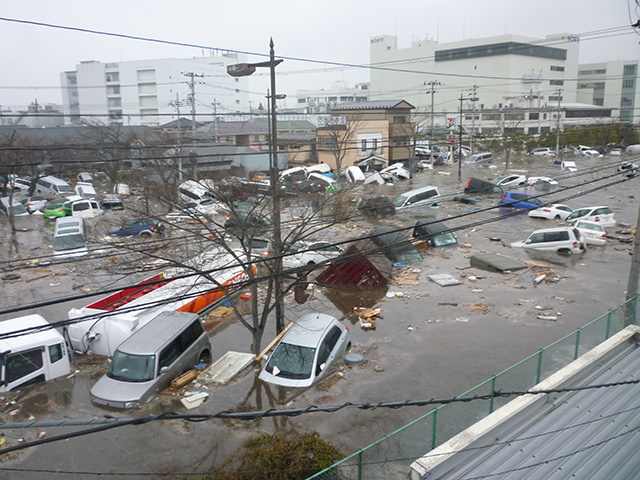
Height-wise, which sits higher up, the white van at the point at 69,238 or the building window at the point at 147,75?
the building window at the point at 147,75

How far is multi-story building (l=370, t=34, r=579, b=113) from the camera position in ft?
266

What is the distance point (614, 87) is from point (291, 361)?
102 meters

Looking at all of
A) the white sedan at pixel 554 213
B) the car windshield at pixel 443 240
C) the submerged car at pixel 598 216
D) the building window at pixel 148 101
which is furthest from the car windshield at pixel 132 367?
the building window at pixel 148 101

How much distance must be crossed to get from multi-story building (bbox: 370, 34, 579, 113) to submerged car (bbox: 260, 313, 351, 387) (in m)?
68.6

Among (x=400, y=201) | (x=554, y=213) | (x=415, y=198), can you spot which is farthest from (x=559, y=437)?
(x=415, y=198)

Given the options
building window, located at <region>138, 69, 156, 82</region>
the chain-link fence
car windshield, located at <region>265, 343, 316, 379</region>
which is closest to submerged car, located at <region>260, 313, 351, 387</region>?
car windshield, located at <region>265, 343, 316, 379</region>

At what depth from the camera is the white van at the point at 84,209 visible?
91.5 ft

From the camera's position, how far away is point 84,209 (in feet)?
92.6

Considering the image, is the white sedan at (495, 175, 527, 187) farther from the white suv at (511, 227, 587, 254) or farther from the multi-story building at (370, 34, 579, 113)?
the multi-story building at (370, 34, 579, 113)

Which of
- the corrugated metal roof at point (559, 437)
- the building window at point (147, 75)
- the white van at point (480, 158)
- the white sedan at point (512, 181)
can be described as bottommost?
the corrugated metal roof at point (559, 437)

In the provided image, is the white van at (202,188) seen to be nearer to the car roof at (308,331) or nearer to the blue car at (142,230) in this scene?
the blue car at (142,230)

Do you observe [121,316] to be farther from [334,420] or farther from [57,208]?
[57,208]

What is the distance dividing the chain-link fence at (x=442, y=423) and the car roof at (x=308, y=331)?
3525 mm

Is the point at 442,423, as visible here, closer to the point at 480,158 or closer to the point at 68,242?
the point at 68,242
